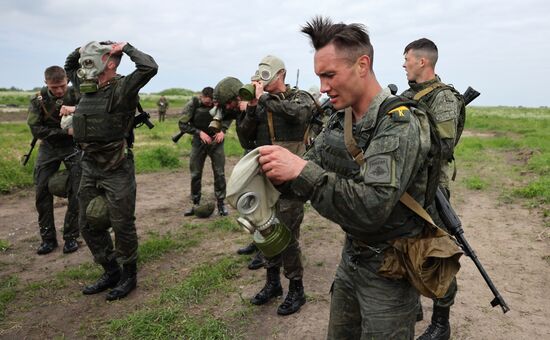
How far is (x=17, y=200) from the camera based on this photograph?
888 centimetres

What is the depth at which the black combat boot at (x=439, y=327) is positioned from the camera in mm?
3751

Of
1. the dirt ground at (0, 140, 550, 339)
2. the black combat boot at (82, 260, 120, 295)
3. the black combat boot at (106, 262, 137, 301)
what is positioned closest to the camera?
the dirt ground at (0, 140, 550, 339)

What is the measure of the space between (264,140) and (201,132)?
3.36 metres

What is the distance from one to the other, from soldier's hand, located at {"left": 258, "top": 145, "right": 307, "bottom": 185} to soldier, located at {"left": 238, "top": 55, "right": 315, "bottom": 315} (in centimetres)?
237

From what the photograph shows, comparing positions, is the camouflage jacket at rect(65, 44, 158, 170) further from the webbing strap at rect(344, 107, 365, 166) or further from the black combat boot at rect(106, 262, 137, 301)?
the webbing strap at rect(344, 107, 365, 166)

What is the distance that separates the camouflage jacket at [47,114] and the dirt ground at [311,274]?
1.79 metres

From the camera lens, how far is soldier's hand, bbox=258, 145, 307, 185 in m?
1.90

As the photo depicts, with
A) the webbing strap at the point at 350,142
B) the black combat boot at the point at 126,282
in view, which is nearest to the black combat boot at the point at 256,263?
the black combat boot at the point at 126,282

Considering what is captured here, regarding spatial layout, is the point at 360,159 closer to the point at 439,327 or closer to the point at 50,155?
the point at 439,327

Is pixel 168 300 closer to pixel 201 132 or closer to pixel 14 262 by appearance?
pixel 14 262

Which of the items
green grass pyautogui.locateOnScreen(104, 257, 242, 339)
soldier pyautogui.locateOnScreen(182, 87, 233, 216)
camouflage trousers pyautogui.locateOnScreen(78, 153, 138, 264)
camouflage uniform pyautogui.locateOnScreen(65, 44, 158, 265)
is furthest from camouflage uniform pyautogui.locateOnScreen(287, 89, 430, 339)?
soldier pyautogui.locateOnScreen(182, 87, 233, 216)

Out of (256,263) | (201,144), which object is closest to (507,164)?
(201,144)

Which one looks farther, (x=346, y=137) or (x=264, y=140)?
(x=264, y=140)

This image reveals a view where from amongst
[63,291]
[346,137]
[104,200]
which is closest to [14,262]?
[63,291]
